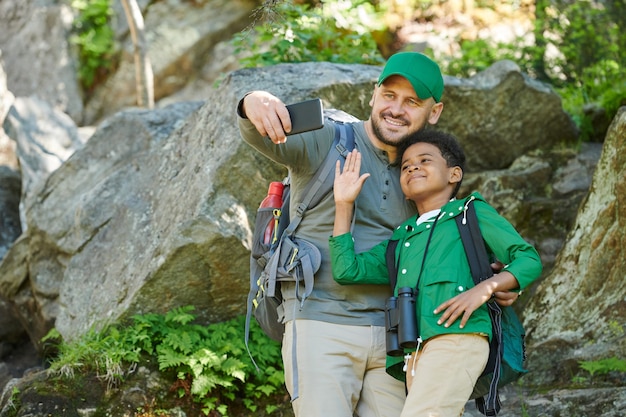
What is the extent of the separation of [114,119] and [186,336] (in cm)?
296

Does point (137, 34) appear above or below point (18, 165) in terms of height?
Result: above

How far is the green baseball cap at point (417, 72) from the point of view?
4105mm

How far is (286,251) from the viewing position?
4.02m

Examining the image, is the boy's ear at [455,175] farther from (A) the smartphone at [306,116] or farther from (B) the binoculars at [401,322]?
(A) the smartphone at [306,116]

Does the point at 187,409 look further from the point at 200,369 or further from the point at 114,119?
the point at 114,119

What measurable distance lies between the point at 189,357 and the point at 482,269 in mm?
2786

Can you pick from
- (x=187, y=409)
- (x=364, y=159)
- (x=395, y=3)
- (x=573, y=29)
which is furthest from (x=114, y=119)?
(x=395, y=3)

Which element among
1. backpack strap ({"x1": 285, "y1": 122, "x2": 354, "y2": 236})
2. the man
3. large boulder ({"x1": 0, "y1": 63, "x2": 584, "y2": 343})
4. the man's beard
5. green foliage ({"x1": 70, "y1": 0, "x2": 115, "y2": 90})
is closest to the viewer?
the man

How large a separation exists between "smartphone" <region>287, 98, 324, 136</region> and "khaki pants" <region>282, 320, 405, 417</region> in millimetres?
1010

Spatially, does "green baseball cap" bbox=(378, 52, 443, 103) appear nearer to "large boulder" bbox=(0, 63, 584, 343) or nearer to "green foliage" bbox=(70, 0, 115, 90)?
"large boulder" bbox=(0, 63, 584, 343)

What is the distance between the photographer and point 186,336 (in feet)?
19.2

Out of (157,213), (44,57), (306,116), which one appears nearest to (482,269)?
(306,116)

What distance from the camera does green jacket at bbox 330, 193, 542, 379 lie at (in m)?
3.62

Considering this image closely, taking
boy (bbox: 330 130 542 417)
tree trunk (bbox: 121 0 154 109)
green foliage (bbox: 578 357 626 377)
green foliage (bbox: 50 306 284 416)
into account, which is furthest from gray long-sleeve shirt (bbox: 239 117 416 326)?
tree trunk (bbox: 121 0 154 109)
